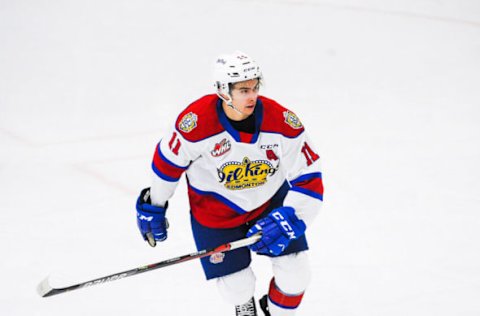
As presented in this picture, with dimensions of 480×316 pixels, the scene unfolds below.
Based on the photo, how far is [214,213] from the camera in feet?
9.29

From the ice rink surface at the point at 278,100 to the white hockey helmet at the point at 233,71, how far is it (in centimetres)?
127

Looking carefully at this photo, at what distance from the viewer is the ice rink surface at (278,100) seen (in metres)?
3.56

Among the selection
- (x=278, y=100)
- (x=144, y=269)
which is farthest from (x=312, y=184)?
(x=278, y=100)

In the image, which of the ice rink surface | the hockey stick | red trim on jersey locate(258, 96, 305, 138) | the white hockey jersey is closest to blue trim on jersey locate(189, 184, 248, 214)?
the white hockey jersey

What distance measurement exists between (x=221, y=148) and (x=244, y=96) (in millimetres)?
221

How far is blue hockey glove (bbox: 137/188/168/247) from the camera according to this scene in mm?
2746

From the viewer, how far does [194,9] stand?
7508 mm

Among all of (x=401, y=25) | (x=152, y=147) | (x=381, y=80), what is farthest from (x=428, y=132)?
(x=401, y=25)

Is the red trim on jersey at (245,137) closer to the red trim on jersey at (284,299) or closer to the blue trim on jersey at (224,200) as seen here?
the blue trim on jersey at (224,200)

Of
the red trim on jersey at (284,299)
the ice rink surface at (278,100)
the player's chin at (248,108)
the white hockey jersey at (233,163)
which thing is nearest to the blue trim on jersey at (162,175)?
the white hockey jersey at (233,163)

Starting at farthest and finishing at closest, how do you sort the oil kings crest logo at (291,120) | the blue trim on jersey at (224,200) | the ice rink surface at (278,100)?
the ice rink surface at (278,100), the blue trim on jersey at (224,200), the oil kings crest logo at (291,120)

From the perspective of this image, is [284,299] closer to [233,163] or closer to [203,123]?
[233,163]

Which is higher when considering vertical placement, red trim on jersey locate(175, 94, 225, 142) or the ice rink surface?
red trim on jersey locate(175, 94, 225, 142)

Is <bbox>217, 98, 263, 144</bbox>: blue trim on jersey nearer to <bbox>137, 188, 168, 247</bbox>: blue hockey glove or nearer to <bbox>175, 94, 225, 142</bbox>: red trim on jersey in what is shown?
<bbox>175, 94, 225, 142</bbox>: red trim on jersey
